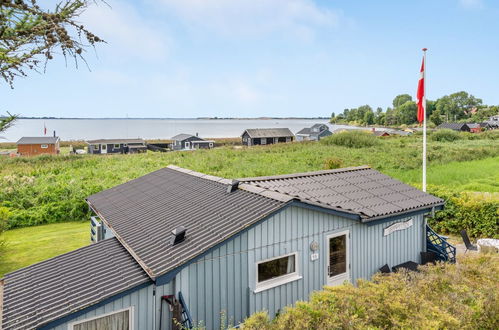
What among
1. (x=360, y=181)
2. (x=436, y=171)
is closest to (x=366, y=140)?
(x=436, y=171)

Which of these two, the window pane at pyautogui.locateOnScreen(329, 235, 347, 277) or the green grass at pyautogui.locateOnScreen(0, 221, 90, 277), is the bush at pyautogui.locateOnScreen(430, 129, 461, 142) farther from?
the green grass at pyautogui.locateOnScreen(0, 221, 90, 277)

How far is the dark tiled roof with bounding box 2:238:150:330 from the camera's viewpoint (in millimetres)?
4453

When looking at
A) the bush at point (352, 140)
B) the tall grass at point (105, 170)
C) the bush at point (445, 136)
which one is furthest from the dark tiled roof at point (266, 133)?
the bush at point (445, 136)

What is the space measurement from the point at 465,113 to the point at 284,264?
130m

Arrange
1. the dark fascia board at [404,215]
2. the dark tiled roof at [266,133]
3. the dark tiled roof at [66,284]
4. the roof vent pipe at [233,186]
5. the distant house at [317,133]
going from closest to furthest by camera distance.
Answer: the dark tiled roof at [66,284]
the dark fascia board at [404,215]
the roof vent pipe at [233,186]
the dark tiled roof at [266,133]
the distant house at [317,133]

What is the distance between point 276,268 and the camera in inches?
240

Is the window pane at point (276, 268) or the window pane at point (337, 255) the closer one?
the window pane at point (276, 268)

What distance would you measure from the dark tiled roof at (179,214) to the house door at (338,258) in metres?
1.66

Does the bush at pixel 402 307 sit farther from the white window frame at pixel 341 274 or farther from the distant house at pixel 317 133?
the distant house at pixel 317 133

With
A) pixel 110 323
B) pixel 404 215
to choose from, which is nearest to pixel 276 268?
pixel 110 323

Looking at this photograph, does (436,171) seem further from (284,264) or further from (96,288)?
(96,288)

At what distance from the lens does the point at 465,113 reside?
112 metres

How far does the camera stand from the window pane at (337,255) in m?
6.80

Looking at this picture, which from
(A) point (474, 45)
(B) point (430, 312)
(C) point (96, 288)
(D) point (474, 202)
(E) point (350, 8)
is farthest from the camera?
(A) point (474, 45)
